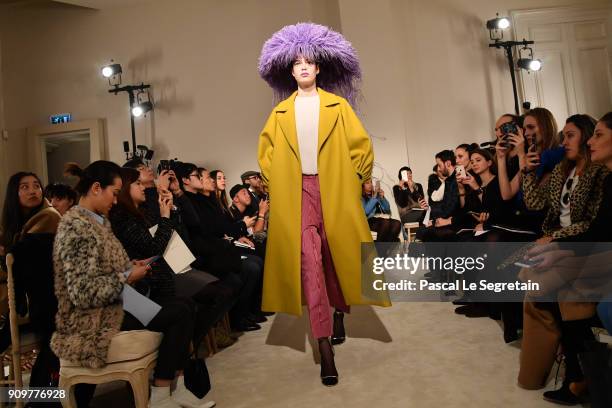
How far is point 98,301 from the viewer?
6.11 feet

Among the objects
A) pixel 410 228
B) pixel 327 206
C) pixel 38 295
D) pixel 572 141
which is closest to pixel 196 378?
pixel 38 295

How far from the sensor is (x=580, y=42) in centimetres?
679

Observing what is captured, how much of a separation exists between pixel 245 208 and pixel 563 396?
308 cm

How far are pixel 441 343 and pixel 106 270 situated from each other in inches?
69.3

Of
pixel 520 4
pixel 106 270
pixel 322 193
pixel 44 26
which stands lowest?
pixel 106 270

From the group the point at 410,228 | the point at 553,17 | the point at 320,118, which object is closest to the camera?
the point at 320,118

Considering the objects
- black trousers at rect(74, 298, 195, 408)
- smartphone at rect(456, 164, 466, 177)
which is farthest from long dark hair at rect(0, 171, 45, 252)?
smartphone at rect(456, 164, 466, 177)

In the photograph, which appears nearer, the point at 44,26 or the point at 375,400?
the point at 375,400

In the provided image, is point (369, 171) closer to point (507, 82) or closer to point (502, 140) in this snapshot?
point (502, 140)

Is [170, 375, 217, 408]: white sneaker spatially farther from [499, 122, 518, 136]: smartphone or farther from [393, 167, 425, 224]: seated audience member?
[393, 167, 425, 224]: seated audience member

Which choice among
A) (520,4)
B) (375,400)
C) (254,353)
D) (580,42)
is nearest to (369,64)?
(520,4)

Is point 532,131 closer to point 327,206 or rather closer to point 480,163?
point 480,163

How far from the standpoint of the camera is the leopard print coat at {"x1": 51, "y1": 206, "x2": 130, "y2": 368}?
1.84 m

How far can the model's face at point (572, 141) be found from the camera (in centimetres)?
221
